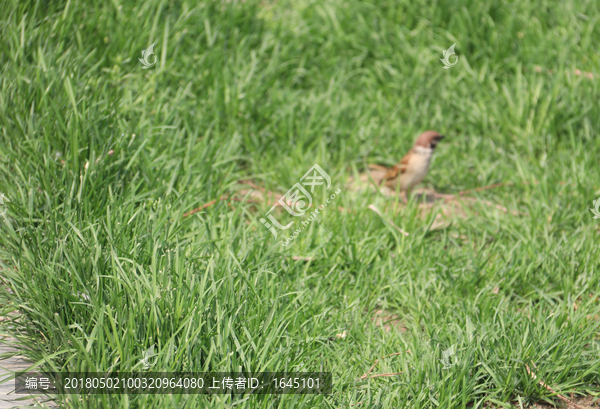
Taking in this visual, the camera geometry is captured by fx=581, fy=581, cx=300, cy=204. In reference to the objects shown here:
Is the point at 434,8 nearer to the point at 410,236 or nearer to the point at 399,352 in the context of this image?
the point at 410,236

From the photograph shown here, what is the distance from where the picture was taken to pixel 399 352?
3061 mm

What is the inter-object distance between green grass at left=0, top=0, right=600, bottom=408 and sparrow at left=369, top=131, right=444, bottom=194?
26cm

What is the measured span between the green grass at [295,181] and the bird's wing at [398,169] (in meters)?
0.25

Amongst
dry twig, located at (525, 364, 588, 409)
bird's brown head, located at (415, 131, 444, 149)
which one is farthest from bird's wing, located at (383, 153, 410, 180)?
dry twig, located at (525, 364, 588, 409)

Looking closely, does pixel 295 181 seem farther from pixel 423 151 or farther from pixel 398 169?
pixel 423 151

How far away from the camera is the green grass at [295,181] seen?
8.98ft

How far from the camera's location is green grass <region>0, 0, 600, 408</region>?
8.98 feet

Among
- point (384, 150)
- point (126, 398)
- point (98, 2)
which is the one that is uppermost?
point (98, 2)

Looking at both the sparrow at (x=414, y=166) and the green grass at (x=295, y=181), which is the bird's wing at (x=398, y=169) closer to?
the sparrow at (x=414, y=166)

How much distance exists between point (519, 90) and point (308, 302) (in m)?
3.20

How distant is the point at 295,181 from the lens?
456 cm

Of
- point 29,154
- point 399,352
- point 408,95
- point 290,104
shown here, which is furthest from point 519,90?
point 29,154

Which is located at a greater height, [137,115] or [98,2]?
[98,2]

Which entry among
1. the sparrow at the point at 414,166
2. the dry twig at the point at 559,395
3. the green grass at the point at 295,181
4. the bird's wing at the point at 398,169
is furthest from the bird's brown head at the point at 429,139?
the dry twig at the point at 559,395
